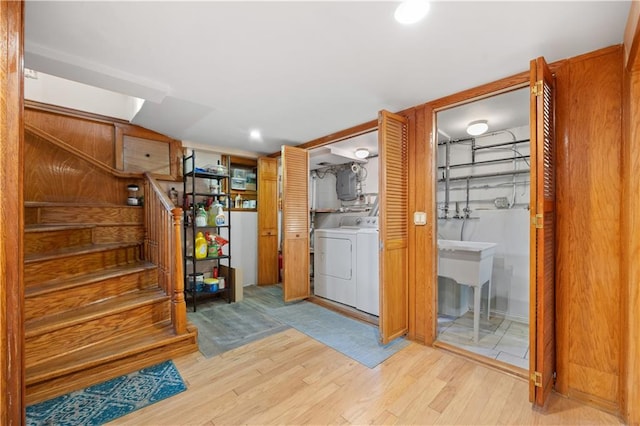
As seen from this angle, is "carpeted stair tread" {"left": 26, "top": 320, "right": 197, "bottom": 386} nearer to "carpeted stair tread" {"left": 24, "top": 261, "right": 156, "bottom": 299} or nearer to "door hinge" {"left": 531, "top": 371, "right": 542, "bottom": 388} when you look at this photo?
"carpeted stair tread" {"left": 24, "top": 261, "right": 156, "bottom": 299}

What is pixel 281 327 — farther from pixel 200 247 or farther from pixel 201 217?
pixel 201 217

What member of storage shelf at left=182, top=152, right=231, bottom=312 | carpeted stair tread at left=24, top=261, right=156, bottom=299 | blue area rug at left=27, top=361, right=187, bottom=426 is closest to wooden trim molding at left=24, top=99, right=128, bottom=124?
storage shelf at left=182, top=152, right=231, bottom=312

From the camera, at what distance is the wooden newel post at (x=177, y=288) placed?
7.10ft

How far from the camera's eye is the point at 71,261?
220 centimetres

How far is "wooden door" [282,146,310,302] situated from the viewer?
134 inches

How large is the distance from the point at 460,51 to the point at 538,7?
0.39 meters

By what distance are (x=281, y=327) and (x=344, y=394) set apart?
1123mm

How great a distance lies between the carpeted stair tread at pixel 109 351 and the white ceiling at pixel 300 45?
1.90 meters

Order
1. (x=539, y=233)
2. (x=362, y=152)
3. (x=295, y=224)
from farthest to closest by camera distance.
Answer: (x=362, y=152) → (x=295, y=224) → (x=539, y=233)

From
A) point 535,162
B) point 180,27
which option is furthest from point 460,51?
point 180,27

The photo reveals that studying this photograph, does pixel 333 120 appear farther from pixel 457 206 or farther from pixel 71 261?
pixel 71 261

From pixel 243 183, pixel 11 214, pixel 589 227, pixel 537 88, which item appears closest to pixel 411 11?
pixel 537 88

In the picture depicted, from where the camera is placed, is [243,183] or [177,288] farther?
[243,183]

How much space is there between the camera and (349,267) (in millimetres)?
3254
